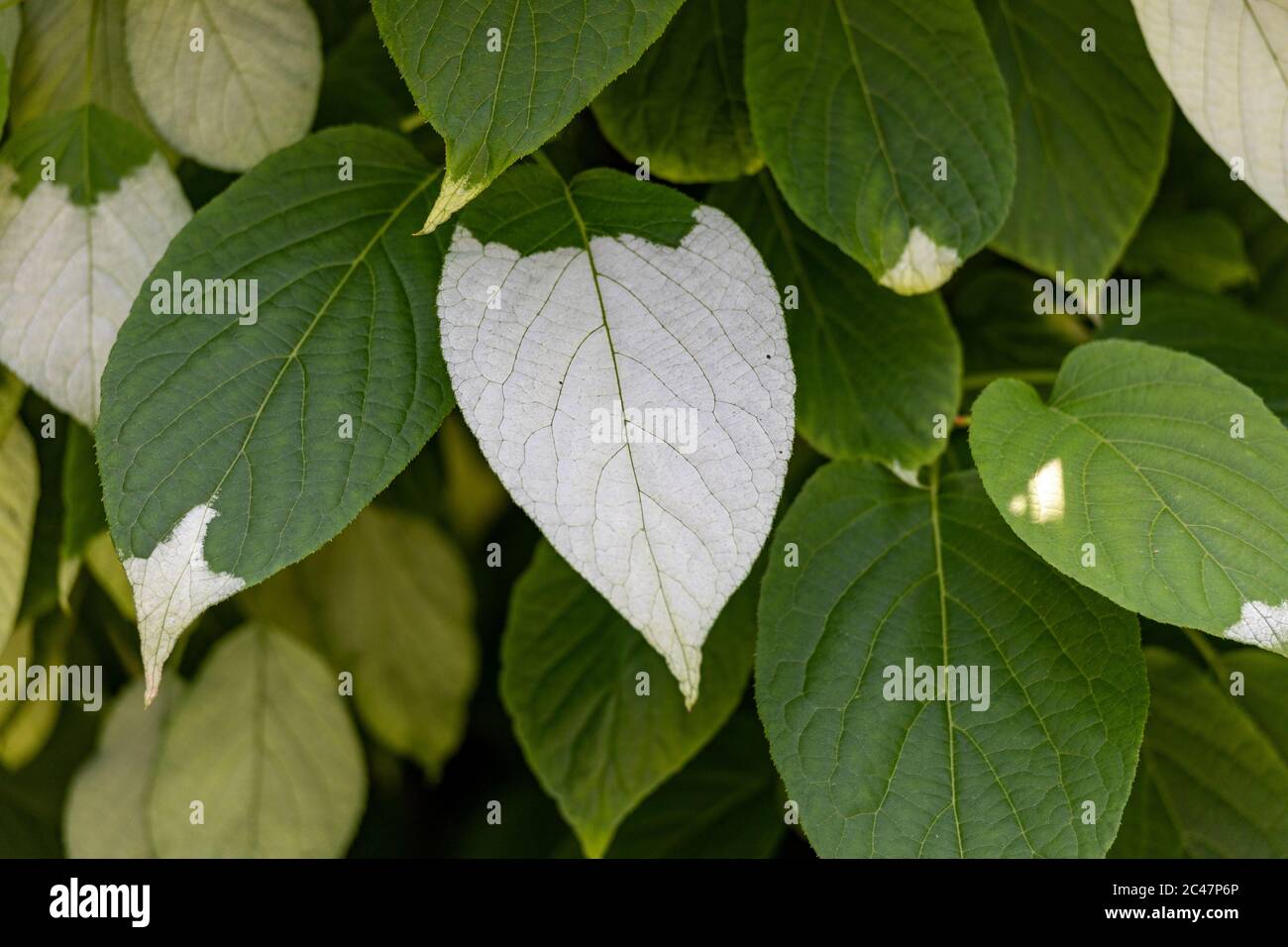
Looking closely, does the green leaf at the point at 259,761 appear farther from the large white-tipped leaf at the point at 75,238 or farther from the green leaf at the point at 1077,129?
the green leaf at the point at 1077,129

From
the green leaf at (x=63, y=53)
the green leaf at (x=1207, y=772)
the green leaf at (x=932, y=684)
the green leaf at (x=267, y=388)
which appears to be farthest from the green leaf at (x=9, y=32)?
the green leaf at (x=1207, y=772)

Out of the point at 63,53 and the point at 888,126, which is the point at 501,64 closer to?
the point at 888,126

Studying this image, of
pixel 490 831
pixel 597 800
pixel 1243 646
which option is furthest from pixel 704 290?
pixel 490 831

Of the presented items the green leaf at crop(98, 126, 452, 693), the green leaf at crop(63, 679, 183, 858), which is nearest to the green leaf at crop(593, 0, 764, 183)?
the green leaf at crop(98, 126, 452, 693)

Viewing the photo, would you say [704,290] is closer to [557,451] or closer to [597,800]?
[557,451]

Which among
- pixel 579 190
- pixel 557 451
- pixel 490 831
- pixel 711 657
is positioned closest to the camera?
pixel 557 451

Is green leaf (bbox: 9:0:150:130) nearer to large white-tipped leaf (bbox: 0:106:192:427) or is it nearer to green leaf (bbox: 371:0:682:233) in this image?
large white-tipped leaf (bbox: 0:106:192:427)
